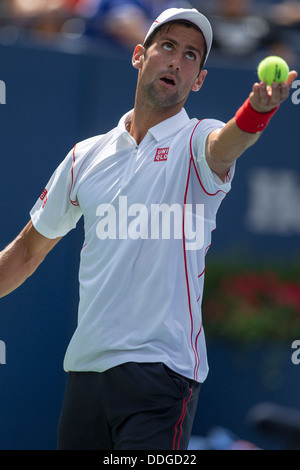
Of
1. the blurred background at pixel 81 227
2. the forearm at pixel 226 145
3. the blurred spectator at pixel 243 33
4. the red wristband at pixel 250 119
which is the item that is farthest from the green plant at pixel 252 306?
the red wristband at pixel 250 119

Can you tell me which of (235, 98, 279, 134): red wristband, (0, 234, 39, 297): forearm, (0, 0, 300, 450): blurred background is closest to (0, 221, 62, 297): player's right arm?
(0, 234, 39, 297): forearm

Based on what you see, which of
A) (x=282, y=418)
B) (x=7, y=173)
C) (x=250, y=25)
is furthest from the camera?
(x=250, y=25)

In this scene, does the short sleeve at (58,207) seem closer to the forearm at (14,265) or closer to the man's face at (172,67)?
the forearm at (14,265)

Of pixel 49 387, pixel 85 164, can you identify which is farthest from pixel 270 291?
pixel 85 164

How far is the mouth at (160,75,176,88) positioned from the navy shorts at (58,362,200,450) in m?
0.99

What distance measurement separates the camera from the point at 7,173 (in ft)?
16.5

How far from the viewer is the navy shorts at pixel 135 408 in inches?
107

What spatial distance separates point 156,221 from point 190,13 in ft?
2.54

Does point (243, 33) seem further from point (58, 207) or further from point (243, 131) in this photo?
point (243, 131)

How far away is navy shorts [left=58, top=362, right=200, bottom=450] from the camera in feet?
8.91

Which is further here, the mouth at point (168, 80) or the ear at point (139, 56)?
the ear at point (139, 56)

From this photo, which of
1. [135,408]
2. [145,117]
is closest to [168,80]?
[145,117]

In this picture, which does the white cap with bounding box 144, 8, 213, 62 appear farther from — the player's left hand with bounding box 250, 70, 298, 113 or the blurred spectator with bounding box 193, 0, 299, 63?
the blurred spectator with bounding box 193, 0, 299, 63
